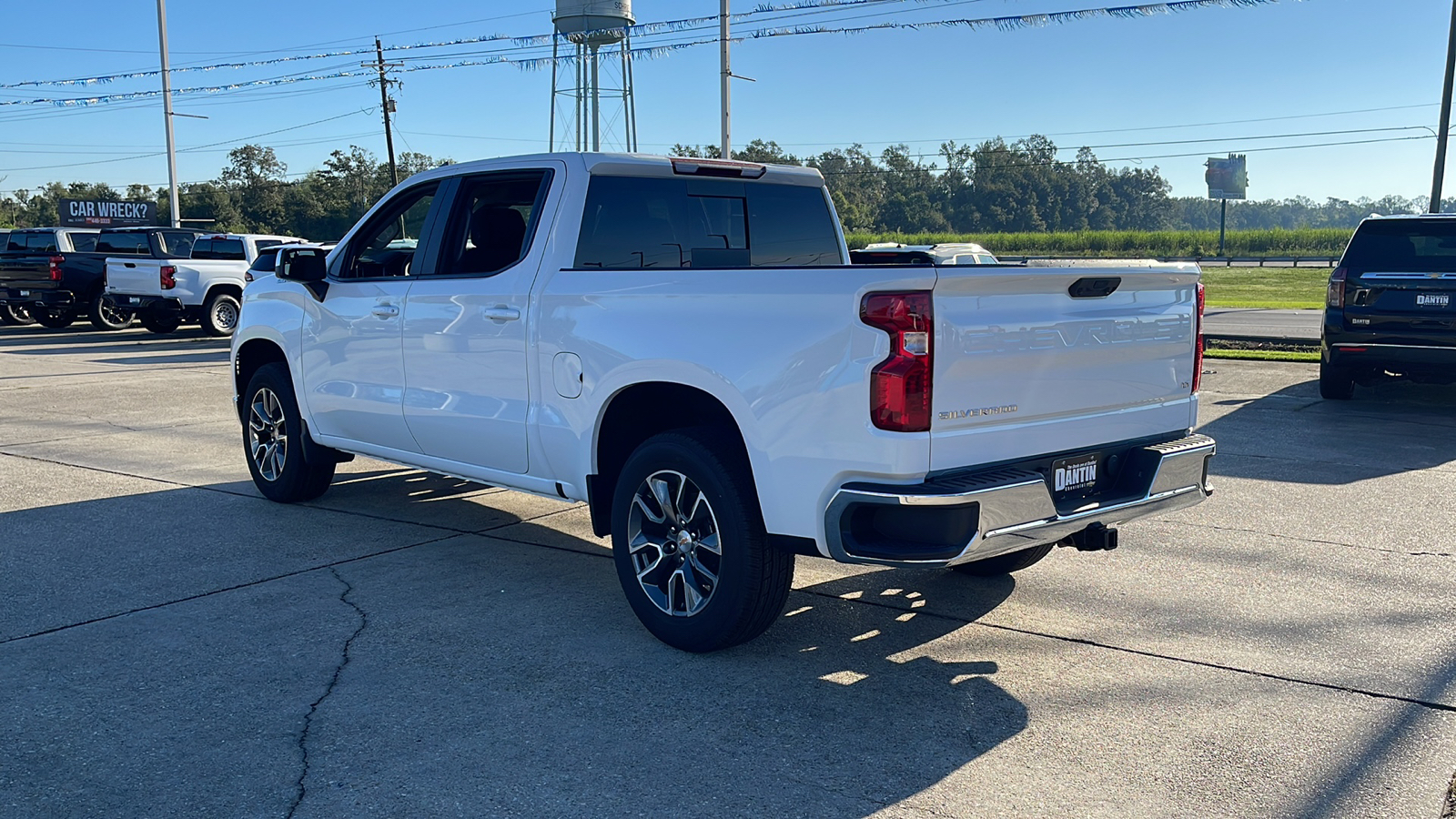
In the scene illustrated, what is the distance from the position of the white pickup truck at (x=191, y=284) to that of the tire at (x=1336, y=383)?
18139 millimetres

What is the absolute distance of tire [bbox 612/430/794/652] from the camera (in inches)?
173

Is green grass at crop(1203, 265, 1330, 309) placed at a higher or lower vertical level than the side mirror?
lower

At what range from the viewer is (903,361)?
386 centimetres

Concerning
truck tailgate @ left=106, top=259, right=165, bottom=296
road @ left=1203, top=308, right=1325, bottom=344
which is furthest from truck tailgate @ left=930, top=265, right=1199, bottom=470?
truck tailgate @ left=106, top=259, right=165, bottom=296

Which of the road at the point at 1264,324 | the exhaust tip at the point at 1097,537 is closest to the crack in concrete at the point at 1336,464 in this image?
the exhaust tip at the point at 1097,537

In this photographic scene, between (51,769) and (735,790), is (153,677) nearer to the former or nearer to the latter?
(51,769)

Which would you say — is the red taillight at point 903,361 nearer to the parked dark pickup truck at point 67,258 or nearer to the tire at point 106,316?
the parked dark pickup truck at point 67,258

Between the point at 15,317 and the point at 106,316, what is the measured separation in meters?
4.26

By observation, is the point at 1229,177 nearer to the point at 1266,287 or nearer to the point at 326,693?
the point at 1266,287

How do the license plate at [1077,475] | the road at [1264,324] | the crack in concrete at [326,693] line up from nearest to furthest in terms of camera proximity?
the crack in concrete at [326,693], the license plate at [1077,475], the road at [1264,324]

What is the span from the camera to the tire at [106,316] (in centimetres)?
2395

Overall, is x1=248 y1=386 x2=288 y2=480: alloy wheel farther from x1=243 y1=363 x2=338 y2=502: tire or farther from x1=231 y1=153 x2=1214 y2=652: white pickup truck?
x1=231 y1=153 x2=1214 y2=652: white pickup truck

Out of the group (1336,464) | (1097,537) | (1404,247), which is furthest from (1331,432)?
(1097,537)

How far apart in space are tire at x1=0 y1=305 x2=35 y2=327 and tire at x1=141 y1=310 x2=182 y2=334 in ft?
13.4
